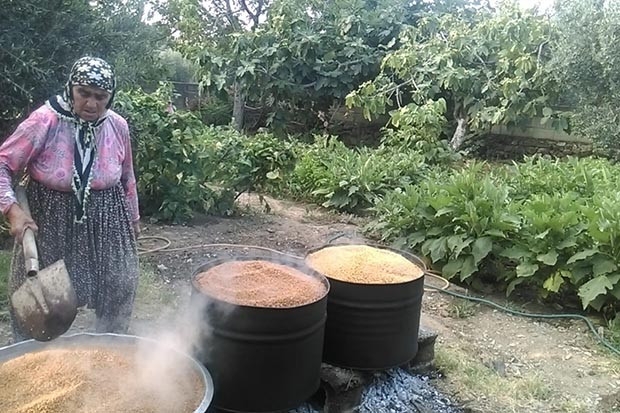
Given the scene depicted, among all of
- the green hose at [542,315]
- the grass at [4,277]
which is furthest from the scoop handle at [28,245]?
the green hose at [542,315]

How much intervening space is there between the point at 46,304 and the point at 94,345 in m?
0.30

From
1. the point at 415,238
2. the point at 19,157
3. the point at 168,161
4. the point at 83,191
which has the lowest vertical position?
the point at 415,238

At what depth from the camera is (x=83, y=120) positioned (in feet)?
6.61

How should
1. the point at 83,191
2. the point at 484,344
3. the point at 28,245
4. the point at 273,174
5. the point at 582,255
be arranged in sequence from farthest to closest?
the point at 273,174
the point at 582,255
the point at 484,344
the point at 83,191
the point at 28,245

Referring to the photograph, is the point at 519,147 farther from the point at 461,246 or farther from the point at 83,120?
the point at 83,120

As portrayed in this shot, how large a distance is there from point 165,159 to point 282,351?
338cm

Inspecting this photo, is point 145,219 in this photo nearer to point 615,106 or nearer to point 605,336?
point 605,336

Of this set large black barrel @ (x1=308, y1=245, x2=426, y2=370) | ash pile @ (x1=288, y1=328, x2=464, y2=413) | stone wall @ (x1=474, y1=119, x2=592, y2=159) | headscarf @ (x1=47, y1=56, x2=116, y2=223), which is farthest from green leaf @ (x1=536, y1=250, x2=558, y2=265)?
stone wall @ (x1=474, y1=119, x2=592, y2=159)

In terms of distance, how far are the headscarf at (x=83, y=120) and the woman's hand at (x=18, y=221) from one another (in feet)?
0.67

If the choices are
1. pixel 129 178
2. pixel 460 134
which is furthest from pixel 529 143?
pixel 129 178

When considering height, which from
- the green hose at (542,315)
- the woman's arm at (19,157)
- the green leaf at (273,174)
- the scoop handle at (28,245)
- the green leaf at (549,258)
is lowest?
the green hose at (542,315)

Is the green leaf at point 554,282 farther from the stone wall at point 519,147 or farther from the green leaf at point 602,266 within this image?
the stone wall at point 519,147

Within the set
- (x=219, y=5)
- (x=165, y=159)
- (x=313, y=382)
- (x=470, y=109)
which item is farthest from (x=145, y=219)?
(x=219, y=5)

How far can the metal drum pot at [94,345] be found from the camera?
176cm
